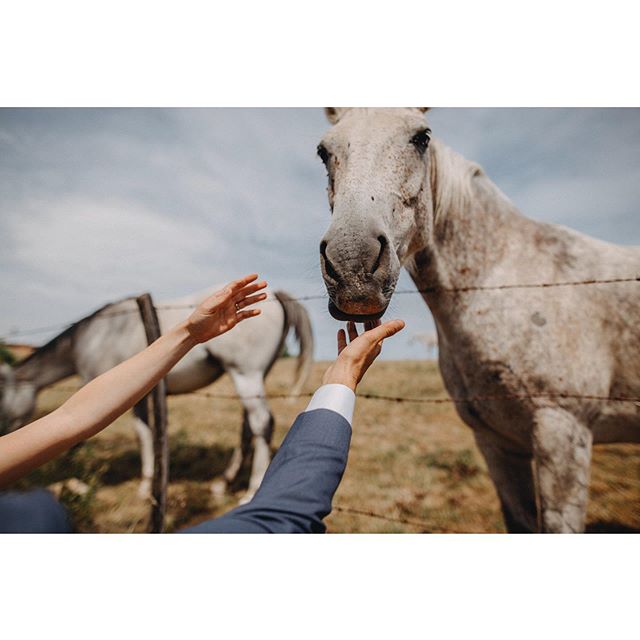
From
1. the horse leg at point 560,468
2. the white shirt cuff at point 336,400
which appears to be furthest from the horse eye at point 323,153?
the horse leg at point 560,468

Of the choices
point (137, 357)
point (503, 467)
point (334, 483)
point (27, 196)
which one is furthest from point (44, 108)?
point (503, 467)

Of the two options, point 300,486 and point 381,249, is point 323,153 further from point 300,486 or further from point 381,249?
point 300,486

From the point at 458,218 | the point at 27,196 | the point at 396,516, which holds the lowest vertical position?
the point at 396,516

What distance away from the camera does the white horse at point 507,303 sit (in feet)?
4.74

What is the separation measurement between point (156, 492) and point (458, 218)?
2498mm

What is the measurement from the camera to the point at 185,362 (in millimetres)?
3521

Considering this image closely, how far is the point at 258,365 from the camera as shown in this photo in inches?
144

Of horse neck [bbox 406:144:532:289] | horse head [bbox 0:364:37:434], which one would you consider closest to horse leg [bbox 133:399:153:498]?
horse head [bbox 0:364:37:434]

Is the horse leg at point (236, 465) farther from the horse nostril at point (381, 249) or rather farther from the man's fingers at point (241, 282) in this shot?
the horse nostril at point (381, 249)

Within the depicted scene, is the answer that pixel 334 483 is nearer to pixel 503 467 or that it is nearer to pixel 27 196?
pixel 503 467

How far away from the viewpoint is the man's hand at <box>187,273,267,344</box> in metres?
1.11

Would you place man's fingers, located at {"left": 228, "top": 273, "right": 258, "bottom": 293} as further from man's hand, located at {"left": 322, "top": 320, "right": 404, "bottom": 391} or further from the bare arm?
man's hand, located at {"left": 322, "top": 320, "right": 404, "bottom": 391}

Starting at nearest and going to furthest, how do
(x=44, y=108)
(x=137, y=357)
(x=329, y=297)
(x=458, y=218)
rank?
1. (x=137, y=357)
2. (x=329, y=297)
3. (x=458, y=218)
4. (x=44, y=108)

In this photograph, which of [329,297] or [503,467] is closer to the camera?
[329,297]
